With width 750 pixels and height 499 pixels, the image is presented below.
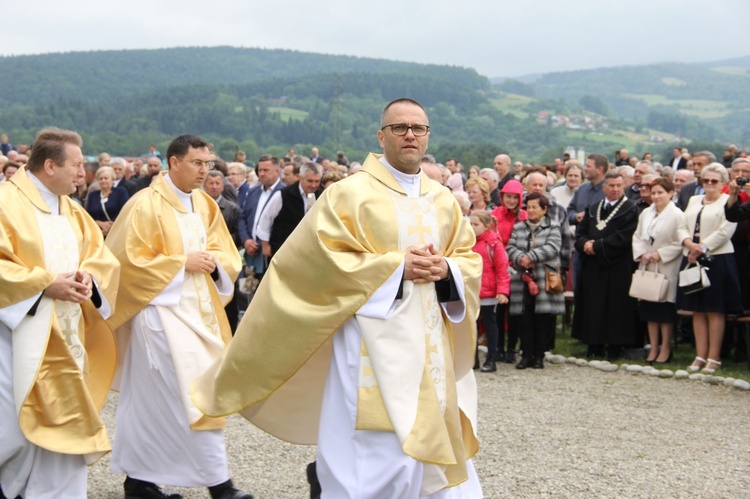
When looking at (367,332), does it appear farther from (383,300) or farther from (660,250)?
(660,250)

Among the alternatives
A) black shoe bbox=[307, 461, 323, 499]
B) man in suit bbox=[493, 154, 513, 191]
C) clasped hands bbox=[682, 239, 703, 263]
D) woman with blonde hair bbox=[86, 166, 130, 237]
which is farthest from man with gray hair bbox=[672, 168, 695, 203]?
black shoe bbox=[307, 461, 323, 499]

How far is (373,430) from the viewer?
5.01 metres

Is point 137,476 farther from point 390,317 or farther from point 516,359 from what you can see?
point 516,359

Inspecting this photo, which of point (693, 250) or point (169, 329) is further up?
point (169, 329)

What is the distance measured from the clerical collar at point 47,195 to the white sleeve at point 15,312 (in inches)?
24.5

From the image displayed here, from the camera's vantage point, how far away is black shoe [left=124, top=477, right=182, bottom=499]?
6352mm

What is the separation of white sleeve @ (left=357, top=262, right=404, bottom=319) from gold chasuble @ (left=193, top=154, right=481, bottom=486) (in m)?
0.03

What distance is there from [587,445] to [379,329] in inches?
126

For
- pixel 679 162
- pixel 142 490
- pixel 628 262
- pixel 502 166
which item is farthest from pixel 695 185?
pixel 142 490

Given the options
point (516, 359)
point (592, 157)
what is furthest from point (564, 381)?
point (592, 157)

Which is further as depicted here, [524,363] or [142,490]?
[524,363]

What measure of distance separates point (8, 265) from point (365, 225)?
204 centimetres

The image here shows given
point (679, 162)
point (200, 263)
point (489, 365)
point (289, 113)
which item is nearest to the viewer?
point (200, 263)

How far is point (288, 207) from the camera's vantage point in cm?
1137
